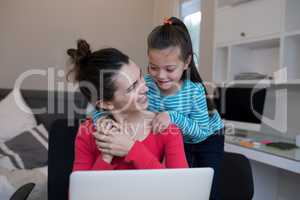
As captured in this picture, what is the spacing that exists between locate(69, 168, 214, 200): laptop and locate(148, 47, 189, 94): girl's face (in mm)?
439

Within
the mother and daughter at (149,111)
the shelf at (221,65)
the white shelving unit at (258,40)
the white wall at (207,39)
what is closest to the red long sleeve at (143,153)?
the mother and daughter at (149,111)

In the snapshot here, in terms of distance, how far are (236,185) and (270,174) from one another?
1.15 metres

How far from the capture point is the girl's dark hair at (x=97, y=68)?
950 mm

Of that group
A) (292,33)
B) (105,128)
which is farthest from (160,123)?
(292,33)

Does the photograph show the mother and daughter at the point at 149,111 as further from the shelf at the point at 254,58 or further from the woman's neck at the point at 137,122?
the shelf at the point at 254,58

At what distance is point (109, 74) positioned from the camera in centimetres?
95

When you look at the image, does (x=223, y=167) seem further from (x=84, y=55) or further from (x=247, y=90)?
(x=247, y=90)

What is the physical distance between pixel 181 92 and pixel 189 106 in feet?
0.19

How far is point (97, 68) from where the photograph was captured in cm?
95

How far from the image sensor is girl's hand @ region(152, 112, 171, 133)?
930 millimetres

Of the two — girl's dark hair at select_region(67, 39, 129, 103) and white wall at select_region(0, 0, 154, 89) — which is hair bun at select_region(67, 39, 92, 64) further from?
white wall at select_region(0, 0, 154, 89)

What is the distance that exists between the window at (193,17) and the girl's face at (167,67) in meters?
2.05

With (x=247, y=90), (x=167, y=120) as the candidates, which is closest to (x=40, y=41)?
(x=247, y=90)

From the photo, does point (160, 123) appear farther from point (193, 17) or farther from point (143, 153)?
point (193, 17)
